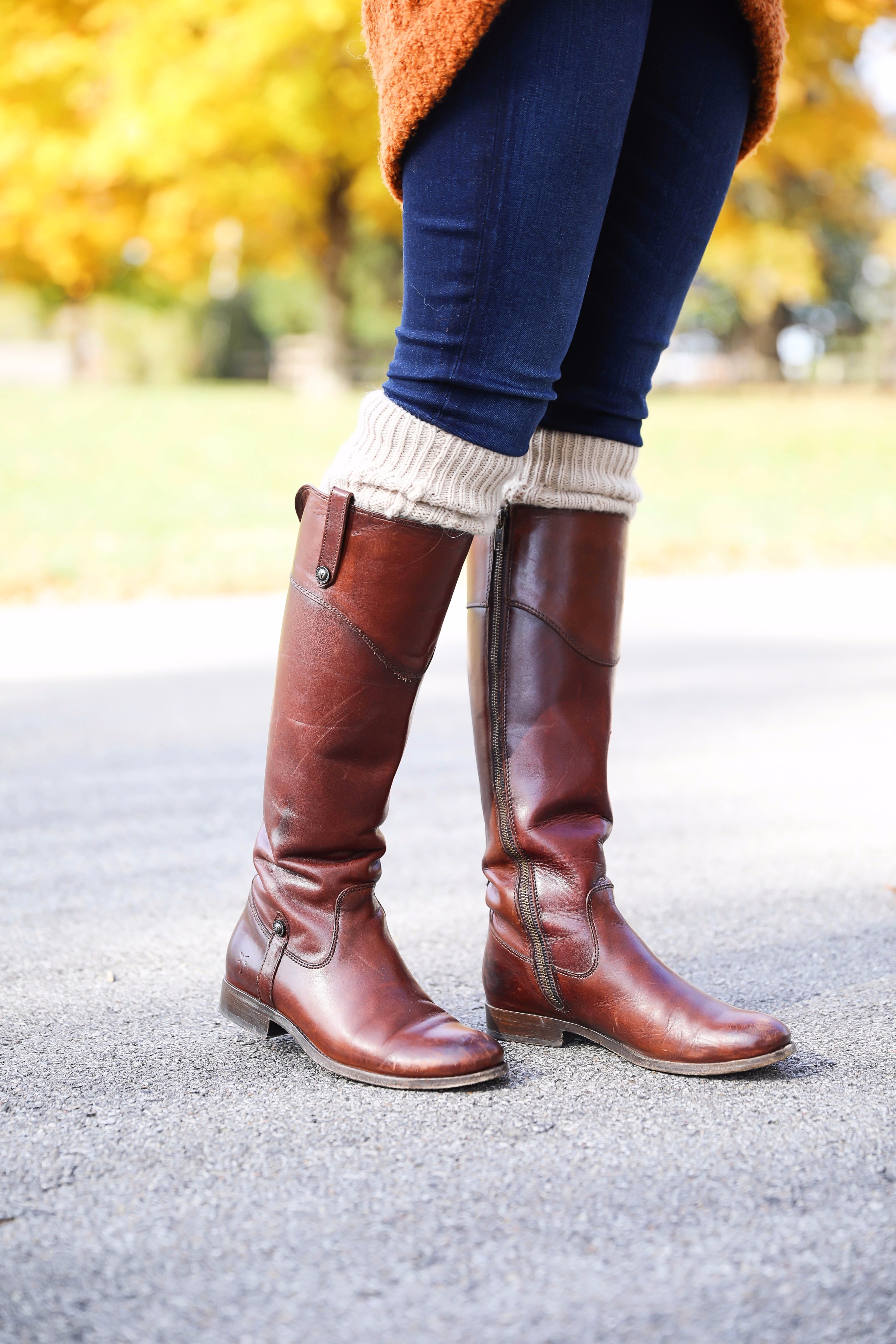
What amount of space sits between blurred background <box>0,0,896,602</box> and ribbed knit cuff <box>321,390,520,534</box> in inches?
105

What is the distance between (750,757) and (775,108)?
1449mm

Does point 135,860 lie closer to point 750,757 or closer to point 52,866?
point 52,866

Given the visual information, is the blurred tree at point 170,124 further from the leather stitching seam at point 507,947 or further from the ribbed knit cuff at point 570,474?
the leather stitching seam at point 507,947

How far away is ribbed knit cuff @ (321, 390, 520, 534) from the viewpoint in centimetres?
111

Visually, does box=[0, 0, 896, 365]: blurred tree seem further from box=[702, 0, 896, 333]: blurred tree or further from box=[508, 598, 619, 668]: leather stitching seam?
box=[508, 598, 619, 668]: leather stitching seam

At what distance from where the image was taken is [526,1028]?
126 centimetres

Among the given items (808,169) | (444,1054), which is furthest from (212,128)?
(444,1054)

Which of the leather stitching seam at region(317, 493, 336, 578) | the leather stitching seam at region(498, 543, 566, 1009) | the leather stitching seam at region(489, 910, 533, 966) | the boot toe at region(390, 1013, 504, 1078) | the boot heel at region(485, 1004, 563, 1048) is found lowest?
the boot heel at region(485, 1004, 563, 1048)

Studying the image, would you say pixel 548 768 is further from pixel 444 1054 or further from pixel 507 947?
pixel 444 1054

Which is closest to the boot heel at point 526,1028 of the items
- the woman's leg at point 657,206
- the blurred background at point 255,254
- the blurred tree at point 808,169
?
the woman's leg at point 657,206

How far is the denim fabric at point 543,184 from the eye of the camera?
1052 mm

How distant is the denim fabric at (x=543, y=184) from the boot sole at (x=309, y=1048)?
1.72ft

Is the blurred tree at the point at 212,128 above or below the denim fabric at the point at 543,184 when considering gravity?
above

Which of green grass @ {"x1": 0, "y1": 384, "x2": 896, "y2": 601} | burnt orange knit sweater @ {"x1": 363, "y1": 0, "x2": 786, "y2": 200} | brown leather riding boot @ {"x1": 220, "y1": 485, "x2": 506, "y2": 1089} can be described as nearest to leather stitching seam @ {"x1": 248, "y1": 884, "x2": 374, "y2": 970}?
brown leather riding boot @ {"x1": 220, "y1": 485, "x2": 506, "y2": 1089}
